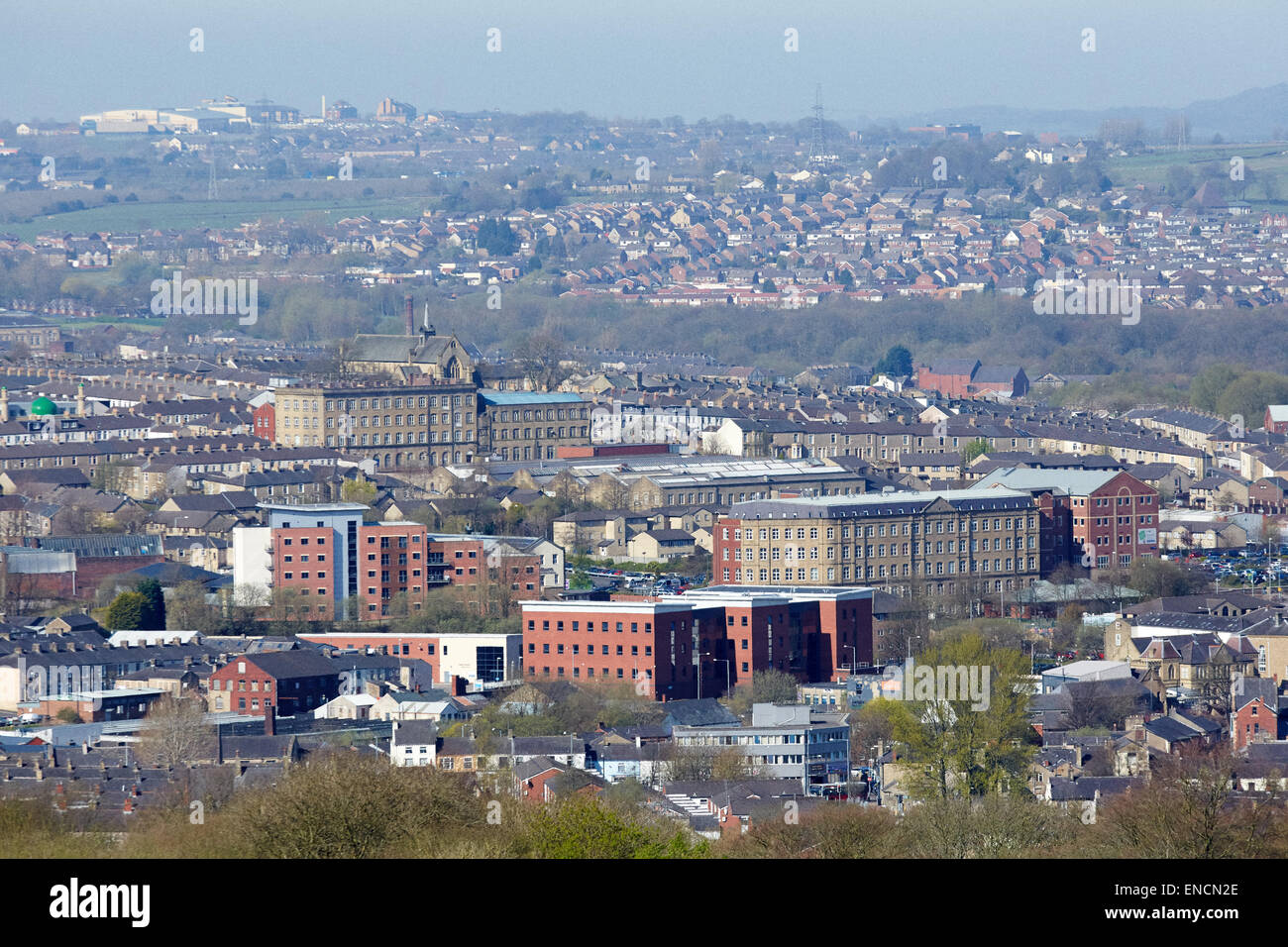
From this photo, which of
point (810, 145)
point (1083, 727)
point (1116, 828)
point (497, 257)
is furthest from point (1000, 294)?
point (1116, 828)

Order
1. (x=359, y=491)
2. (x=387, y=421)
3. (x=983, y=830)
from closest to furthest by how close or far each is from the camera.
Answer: (x=983, y=830), (x=359, y=491), (x=387, y=421)

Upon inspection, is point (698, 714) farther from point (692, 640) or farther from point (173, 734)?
point (173, 734)

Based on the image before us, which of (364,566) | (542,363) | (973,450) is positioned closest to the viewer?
(364,566)

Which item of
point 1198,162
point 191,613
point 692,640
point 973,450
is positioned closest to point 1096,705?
point 692,640
